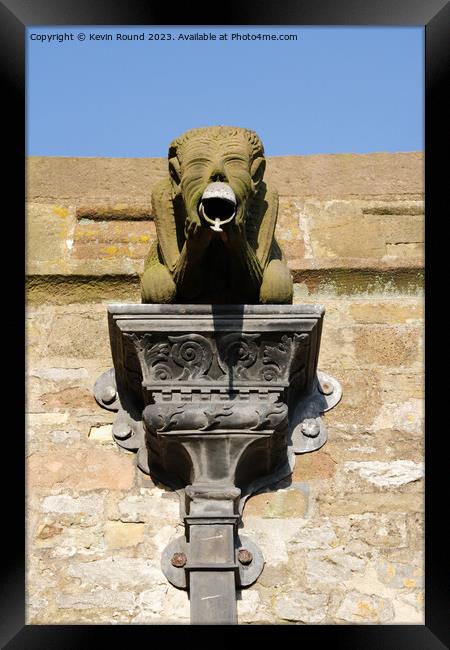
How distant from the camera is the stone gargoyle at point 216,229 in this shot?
513 centimetres

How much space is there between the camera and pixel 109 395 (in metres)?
5.92

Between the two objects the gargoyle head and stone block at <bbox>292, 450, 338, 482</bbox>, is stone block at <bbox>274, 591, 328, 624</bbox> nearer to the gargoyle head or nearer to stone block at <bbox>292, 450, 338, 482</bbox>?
stone block at <bbox>292, 450, 338, 482</bbox>

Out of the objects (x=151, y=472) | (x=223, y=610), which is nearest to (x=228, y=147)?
(x=151, y=472)

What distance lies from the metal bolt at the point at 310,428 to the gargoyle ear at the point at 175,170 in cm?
103

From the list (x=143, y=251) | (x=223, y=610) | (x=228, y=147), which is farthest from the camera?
(x=143, y=251)

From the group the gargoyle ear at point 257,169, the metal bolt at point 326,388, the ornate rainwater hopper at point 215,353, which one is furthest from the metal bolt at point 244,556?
the gargoyle ear at point 257,169

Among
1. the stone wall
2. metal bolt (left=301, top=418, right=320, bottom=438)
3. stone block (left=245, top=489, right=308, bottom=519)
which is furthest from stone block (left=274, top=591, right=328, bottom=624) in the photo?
metal bolt (left=301, top=418, right=320, bottom=438)

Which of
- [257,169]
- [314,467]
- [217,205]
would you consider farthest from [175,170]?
[314,467]

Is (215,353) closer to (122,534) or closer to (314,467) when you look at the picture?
(314,467)

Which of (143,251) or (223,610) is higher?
(143,251)

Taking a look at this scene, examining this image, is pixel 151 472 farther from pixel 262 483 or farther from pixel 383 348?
pixel 383 348

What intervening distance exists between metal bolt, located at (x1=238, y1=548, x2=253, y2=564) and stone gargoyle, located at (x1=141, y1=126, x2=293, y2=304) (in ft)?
2.81

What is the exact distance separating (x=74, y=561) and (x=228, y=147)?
1.52 metres

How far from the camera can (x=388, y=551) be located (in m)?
5.44
